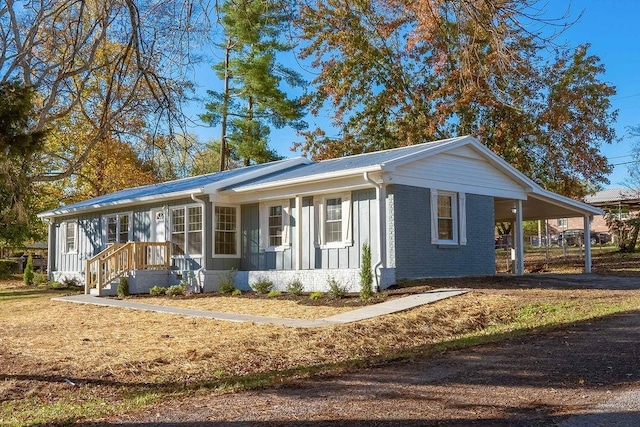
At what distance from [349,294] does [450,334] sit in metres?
4.78

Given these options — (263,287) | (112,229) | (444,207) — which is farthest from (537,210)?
(112,229)

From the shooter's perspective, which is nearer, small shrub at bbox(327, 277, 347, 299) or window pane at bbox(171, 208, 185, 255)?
small shrub at bbox(327, 277, 347, 299)

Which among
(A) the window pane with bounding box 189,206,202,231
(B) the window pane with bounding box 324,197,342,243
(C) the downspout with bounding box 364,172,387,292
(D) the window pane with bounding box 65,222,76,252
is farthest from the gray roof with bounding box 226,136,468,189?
(D) the window pane with bounding box 65,222,76,252

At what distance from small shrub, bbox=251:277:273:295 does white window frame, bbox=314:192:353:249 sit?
1.71 metres

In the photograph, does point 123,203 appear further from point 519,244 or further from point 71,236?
point 519,244

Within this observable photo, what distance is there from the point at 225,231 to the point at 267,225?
137cm

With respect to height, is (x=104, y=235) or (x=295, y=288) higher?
(x=104, y=235)

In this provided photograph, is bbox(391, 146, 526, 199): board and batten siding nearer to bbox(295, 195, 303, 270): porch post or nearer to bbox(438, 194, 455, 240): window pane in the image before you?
bbox(438, 194, 455, 240): window pane

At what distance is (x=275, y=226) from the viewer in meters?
18.5

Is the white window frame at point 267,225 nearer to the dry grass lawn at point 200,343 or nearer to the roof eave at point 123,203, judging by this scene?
the roof eave at point 123,203

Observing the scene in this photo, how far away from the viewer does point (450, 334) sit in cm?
1059

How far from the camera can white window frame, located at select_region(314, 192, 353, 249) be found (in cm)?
1628

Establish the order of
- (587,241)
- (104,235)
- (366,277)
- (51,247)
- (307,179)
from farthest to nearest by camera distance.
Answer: (51,247)
(104,235)
(587,241)
(307,179)
(366,277)

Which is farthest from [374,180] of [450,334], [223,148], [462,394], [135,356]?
[223,148]
